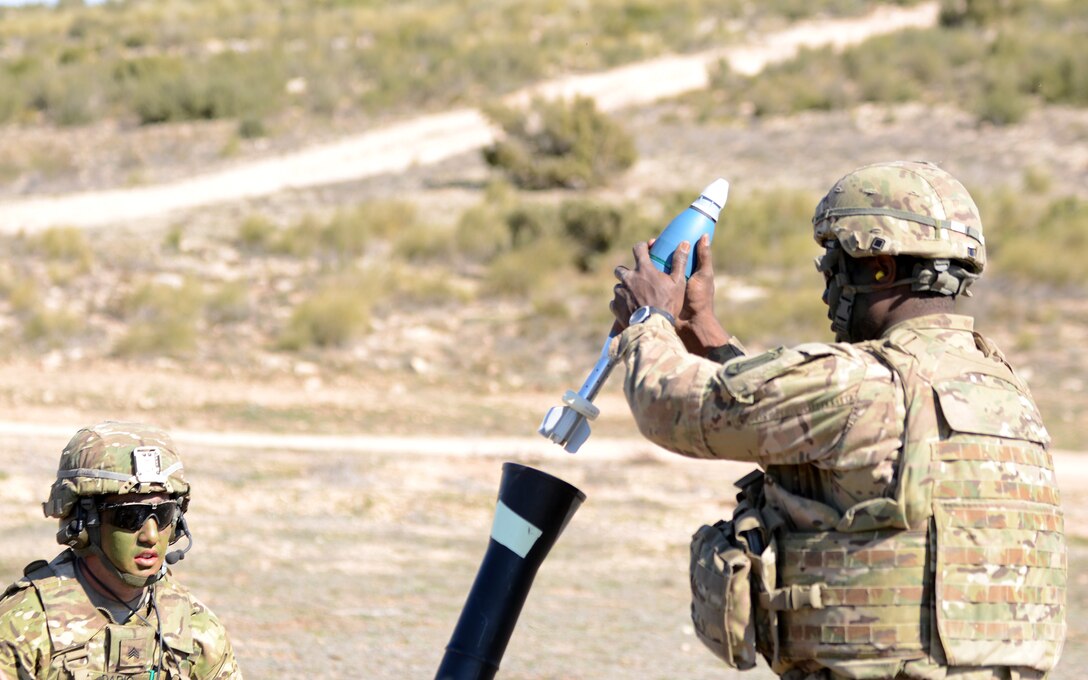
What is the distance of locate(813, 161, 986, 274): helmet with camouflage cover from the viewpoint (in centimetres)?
301

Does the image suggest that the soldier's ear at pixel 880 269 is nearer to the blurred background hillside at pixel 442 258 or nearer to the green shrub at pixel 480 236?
the blurred background hillside at pixel 442 258

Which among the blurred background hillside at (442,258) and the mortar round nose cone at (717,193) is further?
the blurred background hillside at (442,258)

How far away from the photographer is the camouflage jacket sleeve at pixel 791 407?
2850 mm

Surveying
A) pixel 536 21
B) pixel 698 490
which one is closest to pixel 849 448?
pixel 698 490

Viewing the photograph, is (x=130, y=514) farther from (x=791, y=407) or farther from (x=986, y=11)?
(x=986, y=11)

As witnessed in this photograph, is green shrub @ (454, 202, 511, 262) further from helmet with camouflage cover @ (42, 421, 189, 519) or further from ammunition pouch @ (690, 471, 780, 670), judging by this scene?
ammunition pouch @ (690, 471, 780, 670)

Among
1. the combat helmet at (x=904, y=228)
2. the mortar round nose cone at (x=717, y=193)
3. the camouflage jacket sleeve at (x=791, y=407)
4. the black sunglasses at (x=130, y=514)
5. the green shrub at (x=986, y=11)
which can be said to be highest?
the green shrub at (x=986, y=11)

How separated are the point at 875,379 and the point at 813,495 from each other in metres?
0.31

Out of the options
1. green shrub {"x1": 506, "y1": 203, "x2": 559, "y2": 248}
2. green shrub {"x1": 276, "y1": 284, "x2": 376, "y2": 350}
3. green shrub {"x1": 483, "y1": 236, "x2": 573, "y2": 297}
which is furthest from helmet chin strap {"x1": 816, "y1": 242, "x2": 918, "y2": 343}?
green shrub {"x1": 506, "y1": 203, "x2": 559, "y2": 248}

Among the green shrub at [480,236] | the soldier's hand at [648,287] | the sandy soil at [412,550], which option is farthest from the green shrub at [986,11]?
the soldier's hand at [648,287]

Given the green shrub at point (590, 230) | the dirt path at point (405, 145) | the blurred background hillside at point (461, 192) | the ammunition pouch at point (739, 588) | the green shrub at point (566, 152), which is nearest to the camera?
the ammunition pouch at point (739, 588)

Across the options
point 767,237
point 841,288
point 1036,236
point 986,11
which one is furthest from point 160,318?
point 986,11

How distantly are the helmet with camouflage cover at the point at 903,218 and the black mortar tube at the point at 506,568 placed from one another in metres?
0.89

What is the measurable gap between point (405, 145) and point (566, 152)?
504 centimetres
